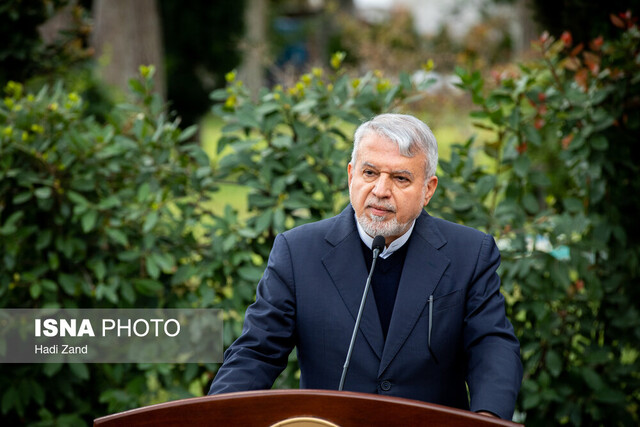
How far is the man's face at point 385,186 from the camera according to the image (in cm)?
214

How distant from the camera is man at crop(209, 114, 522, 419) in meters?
2.15

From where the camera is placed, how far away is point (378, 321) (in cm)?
222

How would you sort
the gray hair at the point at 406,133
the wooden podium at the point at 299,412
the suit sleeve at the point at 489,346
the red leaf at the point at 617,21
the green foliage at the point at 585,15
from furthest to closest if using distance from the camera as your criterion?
the green foliage at the point at 585,15 → the red leaf at the point at 617,21 → the gray hair at the point at 406,133 → the suit sleeve at the point at 489,346 → the wooden podium at the point at 299,412

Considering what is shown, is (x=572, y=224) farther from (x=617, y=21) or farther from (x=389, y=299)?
(x=389, y=299)

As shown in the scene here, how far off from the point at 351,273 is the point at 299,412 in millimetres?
686

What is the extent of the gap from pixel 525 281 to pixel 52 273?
247 centimetres

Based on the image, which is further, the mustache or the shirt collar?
the shirt collar

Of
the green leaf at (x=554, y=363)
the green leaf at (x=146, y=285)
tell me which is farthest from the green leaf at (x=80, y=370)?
the green leaf at (x=554, y=363)

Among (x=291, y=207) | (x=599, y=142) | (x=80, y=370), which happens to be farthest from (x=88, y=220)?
(x=599, y=142)

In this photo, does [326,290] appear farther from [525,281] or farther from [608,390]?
[608,390]

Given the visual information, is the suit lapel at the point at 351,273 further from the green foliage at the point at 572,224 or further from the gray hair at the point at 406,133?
the green foliage at the point at 572,224

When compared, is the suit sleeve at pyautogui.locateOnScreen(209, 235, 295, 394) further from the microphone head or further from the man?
the microphone head

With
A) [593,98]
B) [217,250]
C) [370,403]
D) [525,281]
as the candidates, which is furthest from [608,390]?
[370,403]

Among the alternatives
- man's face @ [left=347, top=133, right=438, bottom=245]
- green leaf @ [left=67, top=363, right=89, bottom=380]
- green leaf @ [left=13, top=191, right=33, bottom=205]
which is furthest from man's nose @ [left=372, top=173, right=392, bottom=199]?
green leaf @ [left=67, top=363, right=89, bottom=380]
